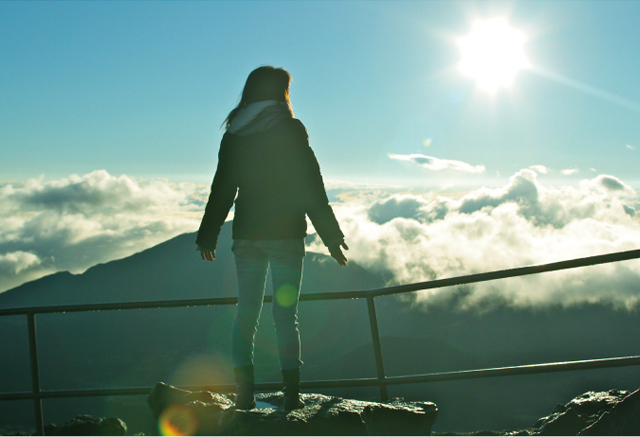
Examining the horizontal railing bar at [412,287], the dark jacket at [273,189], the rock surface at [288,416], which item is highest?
the dark jacket at [273,189]

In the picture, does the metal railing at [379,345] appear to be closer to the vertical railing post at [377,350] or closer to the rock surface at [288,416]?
the vertical railing post at [377,350]

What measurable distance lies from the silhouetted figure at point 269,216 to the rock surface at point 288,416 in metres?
0.17

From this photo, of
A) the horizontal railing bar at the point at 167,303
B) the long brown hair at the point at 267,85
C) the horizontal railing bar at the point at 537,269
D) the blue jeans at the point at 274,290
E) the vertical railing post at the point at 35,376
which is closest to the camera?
the horizontal railing bar at the point at 537,269

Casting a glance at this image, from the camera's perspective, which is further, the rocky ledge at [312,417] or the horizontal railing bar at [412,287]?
the horizontal railing bar at [412,287]

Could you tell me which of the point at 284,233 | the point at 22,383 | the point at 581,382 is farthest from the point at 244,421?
the point at 581,382

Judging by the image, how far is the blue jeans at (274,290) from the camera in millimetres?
2180

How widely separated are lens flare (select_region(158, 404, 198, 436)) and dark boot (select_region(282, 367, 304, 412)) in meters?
0.48

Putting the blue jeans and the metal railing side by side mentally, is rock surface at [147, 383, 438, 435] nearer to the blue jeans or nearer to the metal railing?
→ the metal railing

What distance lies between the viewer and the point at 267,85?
7.50 feet

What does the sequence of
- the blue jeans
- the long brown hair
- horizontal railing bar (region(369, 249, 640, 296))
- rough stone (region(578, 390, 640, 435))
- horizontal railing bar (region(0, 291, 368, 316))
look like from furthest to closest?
horizontal railing bar (region(0, 291, 368, 316)) < the long brown hair < the blue jeans < horizontal railing bar (region(369, 249, 640, 296)) < rough stone (region(578, 390, 640, 435))

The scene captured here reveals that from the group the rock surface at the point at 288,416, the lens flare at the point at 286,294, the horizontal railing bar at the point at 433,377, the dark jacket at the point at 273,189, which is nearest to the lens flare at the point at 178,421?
the rock surface at the point at 288,416

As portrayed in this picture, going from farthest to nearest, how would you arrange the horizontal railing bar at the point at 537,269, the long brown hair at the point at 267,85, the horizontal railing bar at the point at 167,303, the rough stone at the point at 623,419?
the horizontal railing bar at the point at 167,303
the long brown hair at the point at 267,85
the horizontal railing bar at the point at 537,269
the rough stone at the point at 623,419

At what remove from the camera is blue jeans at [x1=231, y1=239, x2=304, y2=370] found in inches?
85.8

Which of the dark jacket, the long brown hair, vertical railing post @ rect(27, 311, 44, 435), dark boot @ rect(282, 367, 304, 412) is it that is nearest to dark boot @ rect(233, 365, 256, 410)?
dark boot @ rect(282, 367, 304, 412)
